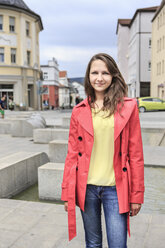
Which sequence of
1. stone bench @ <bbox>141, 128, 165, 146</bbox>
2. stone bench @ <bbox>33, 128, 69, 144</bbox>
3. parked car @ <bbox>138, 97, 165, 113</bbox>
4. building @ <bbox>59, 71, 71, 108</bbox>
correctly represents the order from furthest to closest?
building @ <bbox>59, 71, 71, 108</bbox> < parked car @ <bbox>138, 97, 165, 113</bbox> < stone bench @ <bbox>141, 128, 165, 146</bbox> < stone bench @ <bbox>33, 128, 69, 144</bbox>

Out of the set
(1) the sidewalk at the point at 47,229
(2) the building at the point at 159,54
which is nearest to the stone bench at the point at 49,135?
(1) the sidewalk at the point at 47,229

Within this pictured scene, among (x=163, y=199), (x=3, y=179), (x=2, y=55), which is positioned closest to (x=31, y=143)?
(x=3, y=179)

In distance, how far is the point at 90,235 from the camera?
7.63 ft

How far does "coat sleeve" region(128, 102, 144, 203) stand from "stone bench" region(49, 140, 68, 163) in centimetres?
550

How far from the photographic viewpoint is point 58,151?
766cm

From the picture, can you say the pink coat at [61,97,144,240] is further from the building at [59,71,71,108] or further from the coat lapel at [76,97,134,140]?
the building at [59,71,71,108]

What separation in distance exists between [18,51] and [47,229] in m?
40.1

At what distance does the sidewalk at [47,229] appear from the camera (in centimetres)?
324

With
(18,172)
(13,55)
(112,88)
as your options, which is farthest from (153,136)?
(13,55)

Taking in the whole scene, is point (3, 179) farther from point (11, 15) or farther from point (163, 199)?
point (11, 15)

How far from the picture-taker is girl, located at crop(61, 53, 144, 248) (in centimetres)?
212

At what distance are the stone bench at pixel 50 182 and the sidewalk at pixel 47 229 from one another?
789 millimetres

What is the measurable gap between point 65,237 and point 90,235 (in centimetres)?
117

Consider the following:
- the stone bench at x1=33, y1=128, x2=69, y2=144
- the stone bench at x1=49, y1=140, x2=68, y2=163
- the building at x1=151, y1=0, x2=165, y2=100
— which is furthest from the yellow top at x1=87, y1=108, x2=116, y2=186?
the building at x1=151, y1=0, x2=165, y2=100
